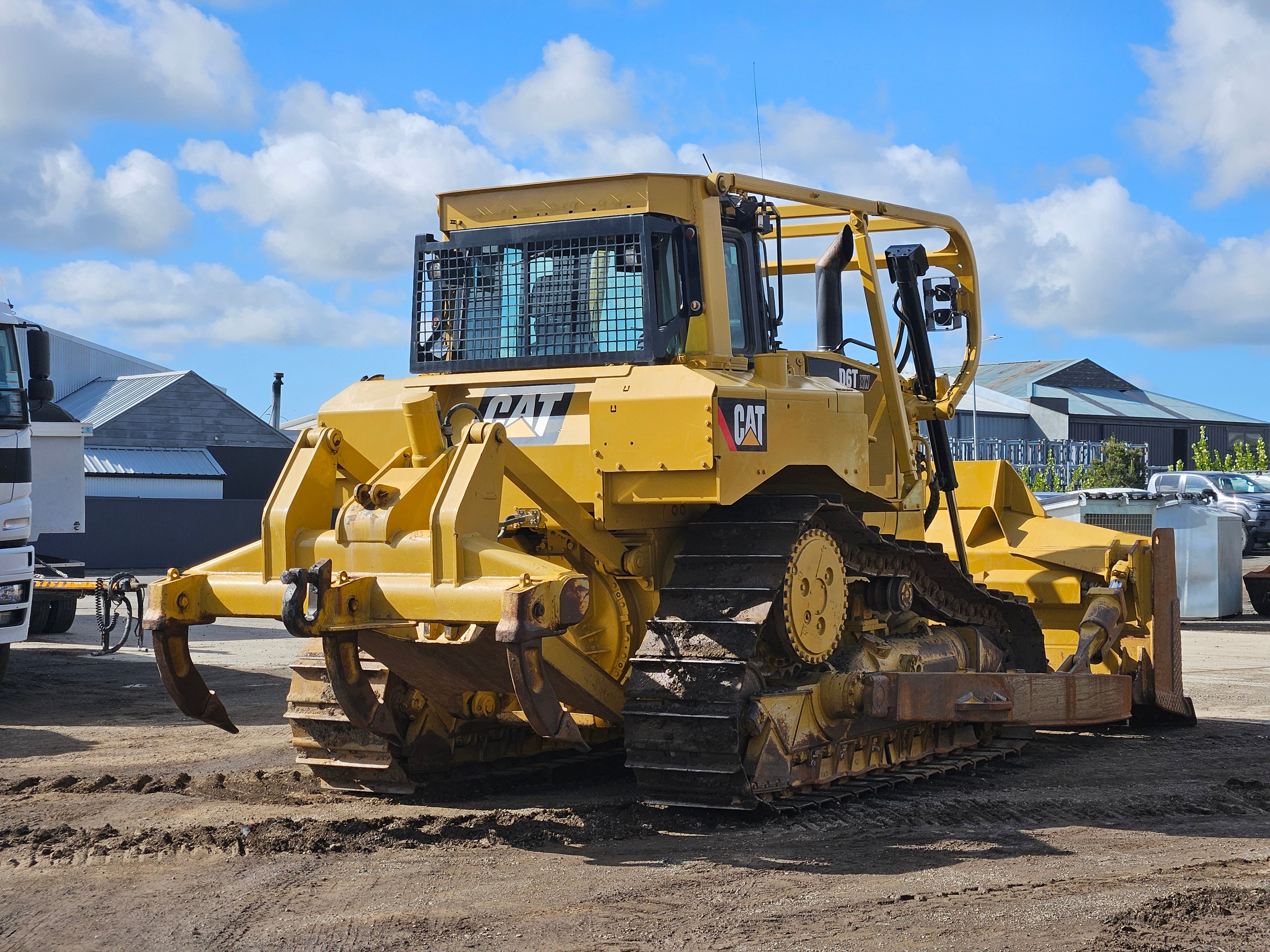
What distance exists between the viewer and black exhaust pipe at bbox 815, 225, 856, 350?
28.2 feet

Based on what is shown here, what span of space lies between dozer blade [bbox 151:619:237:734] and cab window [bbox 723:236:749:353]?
3236 millimetres

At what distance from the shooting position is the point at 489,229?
7.78m

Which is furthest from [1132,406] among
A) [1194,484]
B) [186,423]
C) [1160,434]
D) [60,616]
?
[60,616]

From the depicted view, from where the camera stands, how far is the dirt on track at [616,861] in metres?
5.24

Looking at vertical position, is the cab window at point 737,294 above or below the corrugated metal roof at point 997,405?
below

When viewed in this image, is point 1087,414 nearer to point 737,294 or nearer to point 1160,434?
point 1160,434

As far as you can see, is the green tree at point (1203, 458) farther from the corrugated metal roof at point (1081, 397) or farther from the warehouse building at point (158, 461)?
the warehouse building at point (158, 461)

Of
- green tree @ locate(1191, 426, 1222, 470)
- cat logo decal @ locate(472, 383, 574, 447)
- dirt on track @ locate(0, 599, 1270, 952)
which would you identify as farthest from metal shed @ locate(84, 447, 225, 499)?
cat logo decal @ locate(472, 383, 574, 447)

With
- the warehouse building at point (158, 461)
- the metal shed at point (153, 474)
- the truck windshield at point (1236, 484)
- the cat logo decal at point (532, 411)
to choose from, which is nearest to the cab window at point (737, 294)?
the cat logo decal at point (532, 411)

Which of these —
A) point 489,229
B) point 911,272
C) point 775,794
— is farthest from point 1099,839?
point 489,229

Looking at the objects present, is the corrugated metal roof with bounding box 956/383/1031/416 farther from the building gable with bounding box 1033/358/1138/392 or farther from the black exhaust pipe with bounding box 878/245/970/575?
the black exhaust pipe with bounding box 878/245/970/575

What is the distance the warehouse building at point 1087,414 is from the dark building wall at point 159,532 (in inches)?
1051

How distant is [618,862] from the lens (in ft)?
20.4

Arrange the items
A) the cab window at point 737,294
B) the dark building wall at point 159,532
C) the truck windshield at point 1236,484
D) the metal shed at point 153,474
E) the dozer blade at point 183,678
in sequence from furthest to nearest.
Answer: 1. the metal shed at point 153,474
2. the dark building wall at point 159,532
3. the truck windshield at point 1236,484
4. the cab window at point 737,294
5. the dozer blade at point 183,678
